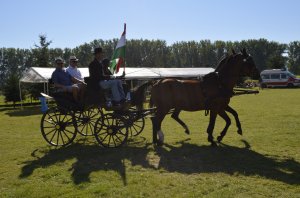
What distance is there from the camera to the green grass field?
5.55 metres

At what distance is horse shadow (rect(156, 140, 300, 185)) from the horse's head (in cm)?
188

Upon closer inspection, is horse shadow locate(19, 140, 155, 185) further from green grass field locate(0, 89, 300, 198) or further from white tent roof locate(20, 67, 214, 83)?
white tent roof locate(20, 67, 214, 83)

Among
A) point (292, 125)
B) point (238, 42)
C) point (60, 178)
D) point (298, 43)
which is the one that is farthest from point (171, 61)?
point (60, 178)

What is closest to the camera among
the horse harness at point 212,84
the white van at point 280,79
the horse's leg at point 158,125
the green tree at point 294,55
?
the horse harness at point 212,84

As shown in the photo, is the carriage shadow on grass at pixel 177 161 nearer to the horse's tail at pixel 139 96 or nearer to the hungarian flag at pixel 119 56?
the horse's tail at pixel 139 96

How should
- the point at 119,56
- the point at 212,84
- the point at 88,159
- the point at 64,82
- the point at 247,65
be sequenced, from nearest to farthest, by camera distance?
the point at 88,159 → the point at 247,65 → the point at 212,84 → the point at 64,82 → the point at 119,56

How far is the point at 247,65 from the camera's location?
28.1 ft

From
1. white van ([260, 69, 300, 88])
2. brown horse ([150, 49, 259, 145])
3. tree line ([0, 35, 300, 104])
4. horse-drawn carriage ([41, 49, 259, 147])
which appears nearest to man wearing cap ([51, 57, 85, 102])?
horse-drawn carriage ([41, 49, 259, 147])

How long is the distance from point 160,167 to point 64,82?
4173 millimetres

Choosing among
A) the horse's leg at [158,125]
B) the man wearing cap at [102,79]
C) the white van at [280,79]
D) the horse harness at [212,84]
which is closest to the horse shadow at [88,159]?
the horse's leg at [158,125]

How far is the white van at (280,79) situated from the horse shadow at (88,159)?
39.6m

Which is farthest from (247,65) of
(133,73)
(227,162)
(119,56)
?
(133,73)

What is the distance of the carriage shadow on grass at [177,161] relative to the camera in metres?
6.45

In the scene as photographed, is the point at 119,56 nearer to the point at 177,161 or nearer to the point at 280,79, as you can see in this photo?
the point at 177,161
